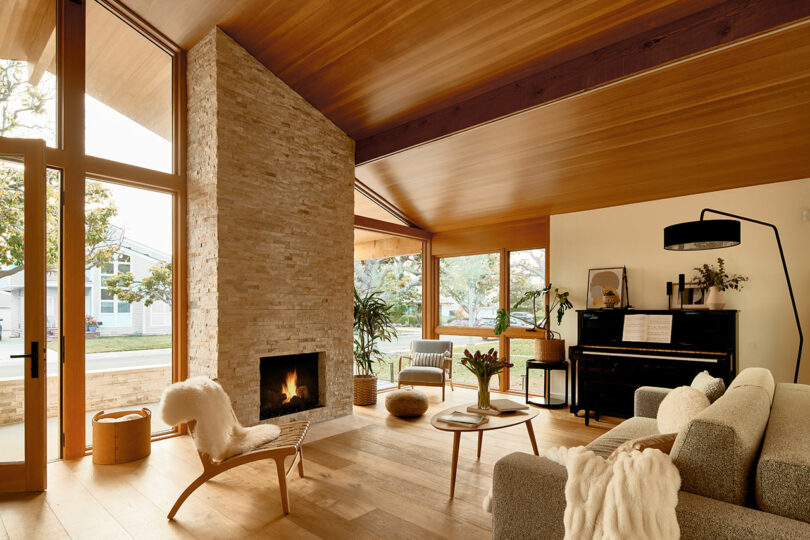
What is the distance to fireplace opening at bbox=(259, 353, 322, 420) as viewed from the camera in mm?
4832

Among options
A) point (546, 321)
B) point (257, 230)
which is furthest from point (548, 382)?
point (257, 230)

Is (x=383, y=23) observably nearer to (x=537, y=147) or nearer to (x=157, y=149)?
(x=537, y=147)

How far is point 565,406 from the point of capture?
5957mm

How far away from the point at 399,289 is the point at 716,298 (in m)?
4.65

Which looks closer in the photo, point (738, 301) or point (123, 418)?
point (123, 418)

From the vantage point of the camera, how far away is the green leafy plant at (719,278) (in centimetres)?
489

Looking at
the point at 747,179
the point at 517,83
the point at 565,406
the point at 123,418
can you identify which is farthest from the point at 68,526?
the point at 747,179

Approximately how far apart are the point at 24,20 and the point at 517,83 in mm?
4346

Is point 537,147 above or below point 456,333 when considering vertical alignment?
above

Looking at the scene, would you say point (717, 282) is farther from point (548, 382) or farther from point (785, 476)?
point (785, 476)

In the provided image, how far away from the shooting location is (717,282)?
16.1 ft

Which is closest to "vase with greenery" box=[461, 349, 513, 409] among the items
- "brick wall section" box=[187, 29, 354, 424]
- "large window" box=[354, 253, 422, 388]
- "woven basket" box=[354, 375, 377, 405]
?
"brick wall section" box=[187, 29, 354, 424]

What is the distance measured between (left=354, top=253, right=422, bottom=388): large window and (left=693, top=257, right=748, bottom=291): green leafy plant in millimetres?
4174

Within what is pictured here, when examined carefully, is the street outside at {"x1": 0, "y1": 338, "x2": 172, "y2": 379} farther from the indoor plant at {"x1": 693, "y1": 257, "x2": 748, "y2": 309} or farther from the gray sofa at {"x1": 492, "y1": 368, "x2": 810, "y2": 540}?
the indoor plant at {"x1": 693, "y1": 257, "x2": 748, "y2": 309}
